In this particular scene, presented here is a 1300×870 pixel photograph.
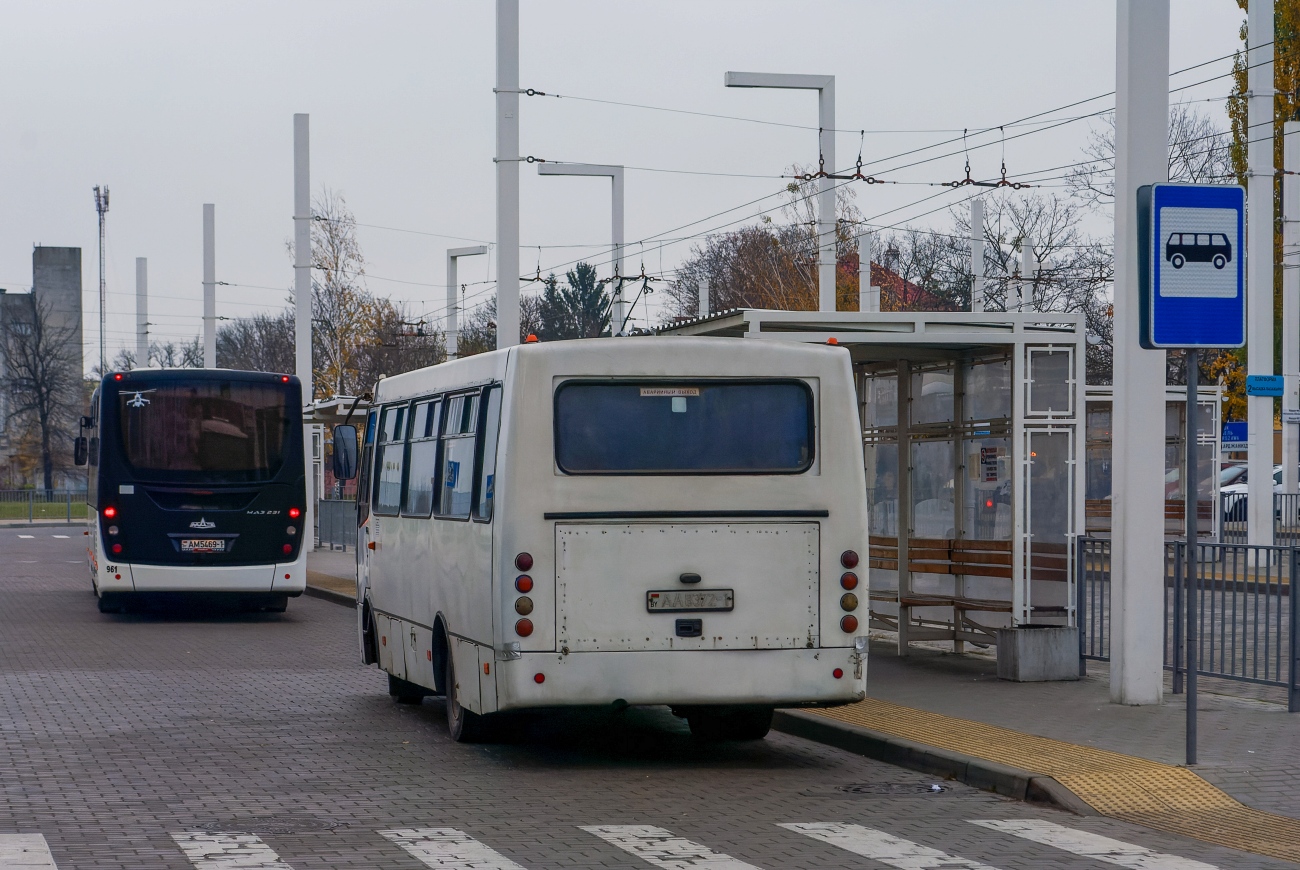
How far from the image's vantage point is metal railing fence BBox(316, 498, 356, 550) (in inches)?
1569

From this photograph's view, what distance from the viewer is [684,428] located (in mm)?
10711

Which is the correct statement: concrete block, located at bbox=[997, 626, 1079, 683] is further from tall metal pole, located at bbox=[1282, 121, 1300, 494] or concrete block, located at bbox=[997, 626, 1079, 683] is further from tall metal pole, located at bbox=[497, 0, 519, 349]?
tall metal pole, located at bbox=[1282, 121, 1300, 494]

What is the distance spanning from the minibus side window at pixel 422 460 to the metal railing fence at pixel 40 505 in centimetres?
5513

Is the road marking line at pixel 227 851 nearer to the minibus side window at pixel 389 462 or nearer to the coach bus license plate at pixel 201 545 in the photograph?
the minibus side window at pixel 389 462

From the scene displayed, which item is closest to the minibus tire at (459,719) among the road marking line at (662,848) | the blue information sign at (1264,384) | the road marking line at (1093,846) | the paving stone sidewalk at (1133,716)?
the road marking line at (662,848)

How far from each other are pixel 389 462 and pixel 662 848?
22.8 feet

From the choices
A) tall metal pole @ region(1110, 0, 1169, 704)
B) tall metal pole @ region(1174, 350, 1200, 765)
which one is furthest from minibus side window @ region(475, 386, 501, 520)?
tall metal pole @ region(1110, 0, 1169, 704)

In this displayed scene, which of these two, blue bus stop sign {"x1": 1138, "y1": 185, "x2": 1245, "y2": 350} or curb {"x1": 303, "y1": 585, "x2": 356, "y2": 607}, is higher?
blue bus stop sign {"x1": 1138, "y1": 185, "x2": 1245, "y2": 350}

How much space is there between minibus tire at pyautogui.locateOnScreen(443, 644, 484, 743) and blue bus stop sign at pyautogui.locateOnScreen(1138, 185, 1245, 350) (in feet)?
15.8

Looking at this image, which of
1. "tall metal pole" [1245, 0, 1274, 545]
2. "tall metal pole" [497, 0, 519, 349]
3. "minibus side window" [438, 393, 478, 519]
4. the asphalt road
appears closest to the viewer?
the asphalt road

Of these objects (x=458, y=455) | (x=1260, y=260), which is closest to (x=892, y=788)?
(x=458, y=455)

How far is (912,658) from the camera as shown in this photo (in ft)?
53.4

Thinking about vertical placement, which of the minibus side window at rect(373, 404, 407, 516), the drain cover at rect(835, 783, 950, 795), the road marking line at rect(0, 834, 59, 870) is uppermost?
the minibus side window at rect(373, 404, 407, 516)

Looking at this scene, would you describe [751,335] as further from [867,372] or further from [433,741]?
[433,741]
